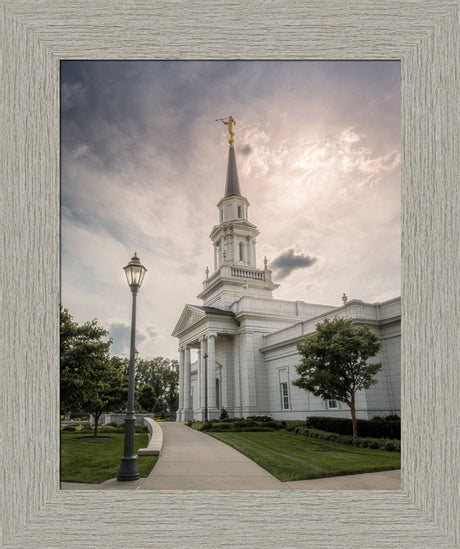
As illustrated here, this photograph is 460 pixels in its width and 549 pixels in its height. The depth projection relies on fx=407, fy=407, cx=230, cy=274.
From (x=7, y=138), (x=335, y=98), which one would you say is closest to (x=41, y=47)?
(x=7, y=138)

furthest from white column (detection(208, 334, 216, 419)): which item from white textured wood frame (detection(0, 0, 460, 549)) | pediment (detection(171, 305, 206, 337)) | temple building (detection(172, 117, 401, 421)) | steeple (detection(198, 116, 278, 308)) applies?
white textured wood frame (detection(0, 0, 460, 549))

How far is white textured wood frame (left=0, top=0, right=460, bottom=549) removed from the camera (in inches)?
193

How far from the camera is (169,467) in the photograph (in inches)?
276

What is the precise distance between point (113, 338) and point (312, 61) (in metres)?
Result: 6.22

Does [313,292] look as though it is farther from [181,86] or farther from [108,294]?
[181,86]

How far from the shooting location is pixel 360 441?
11.4 m

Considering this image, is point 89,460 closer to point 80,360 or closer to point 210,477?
point 210,477

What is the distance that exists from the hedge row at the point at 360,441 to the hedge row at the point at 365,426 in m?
0.38

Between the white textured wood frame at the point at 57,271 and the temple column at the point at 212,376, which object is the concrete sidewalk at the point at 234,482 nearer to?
the white textured wood frame at the point at 57,271

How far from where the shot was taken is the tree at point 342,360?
1425cm

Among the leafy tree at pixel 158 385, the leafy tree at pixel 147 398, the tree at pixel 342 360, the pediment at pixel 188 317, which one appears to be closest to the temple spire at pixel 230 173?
the tree at pixel 342 360

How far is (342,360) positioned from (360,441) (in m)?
3.46

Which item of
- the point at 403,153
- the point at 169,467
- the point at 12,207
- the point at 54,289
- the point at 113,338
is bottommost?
the point at 169,467

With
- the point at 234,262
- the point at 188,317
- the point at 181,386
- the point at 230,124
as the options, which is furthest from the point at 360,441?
the point at 181,386
